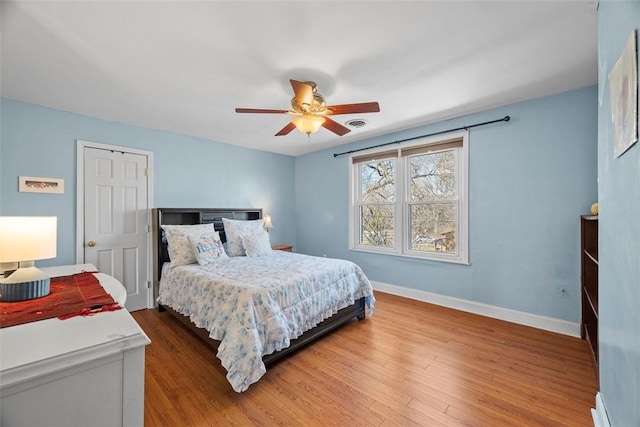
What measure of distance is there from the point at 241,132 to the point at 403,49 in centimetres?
255

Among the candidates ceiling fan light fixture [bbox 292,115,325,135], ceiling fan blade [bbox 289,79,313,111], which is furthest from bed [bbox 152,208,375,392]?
ceiling fan blade [bbox 289,79,313,111]

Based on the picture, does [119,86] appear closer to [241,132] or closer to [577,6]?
[241,132]

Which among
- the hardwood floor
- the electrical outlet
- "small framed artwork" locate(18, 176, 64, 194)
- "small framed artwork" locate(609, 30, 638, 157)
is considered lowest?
the hardwood floor

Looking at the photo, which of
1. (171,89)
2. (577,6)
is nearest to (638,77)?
(577,6)

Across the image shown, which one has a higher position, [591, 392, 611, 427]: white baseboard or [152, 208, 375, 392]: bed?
[152, 208, 375, 392]: bed

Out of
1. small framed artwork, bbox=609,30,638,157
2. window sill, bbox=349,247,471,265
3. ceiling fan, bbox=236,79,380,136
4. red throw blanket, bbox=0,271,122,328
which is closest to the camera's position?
small framed artwork, bbox=609,30,638,157

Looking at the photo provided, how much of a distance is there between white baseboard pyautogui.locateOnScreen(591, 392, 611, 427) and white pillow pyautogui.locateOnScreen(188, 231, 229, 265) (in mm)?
3244

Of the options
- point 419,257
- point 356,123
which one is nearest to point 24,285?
point 356,123

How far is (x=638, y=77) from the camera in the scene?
89cm

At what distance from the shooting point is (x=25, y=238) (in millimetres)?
1327

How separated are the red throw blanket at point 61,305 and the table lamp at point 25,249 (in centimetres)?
6

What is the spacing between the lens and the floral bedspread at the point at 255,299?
75.8 inches

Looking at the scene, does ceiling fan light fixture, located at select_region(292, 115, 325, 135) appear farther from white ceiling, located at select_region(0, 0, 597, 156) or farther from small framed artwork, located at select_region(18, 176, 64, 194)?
small framed artwork, located at select_region(18, 176, 64, 194)

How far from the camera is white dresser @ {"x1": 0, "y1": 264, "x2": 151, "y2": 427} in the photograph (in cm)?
75
